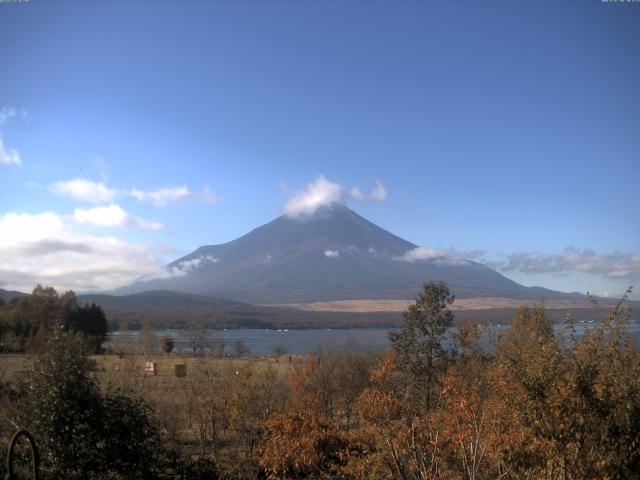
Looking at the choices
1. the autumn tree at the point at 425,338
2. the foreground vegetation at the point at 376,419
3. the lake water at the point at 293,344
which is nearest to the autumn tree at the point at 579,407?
the foreground vegetation at the point at 376,419

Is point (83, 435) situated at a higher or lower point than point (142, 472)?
higher

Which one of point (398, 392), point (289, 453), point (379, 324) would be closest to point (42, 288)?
point (398, 392)

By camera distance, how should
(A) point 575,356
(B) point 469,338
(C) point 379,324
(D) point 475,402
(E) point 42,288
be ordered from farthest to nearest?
(C) point 379,324 < (E) point 42,288 < (B) point 469,338 < (D) point 475,402 < (A) point 575,356

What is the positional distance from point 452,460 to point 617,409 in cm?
550

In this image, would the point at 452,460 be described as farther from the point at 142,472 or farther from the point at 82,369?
the point at 82,369

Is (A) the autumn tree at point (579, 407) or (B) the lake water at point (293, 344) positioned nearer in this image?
(A) the autumn tree at point (579, 407)

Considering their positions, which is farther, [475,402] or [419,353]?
[419,353]

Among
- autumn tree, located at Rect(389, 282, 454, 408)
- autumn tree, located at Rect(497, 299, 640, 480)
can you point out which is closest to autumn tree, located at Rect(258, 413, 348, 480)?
autumn tree, located at Rect(497, 299, 640, 480)

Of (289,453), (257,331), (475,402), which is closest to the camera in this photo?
(475,402)

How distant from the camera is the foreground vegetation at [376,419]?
Result: 265 inches

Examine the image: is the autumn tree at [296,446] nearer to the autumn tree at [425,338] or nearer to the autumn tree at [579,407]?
the autumn tree at [579,407]

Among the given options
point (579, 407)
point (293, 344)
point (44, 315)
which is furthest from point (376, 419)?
point (293, 344)

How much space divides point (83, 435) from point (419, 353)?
16773 mm

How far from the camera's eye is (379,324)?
13062 cm
